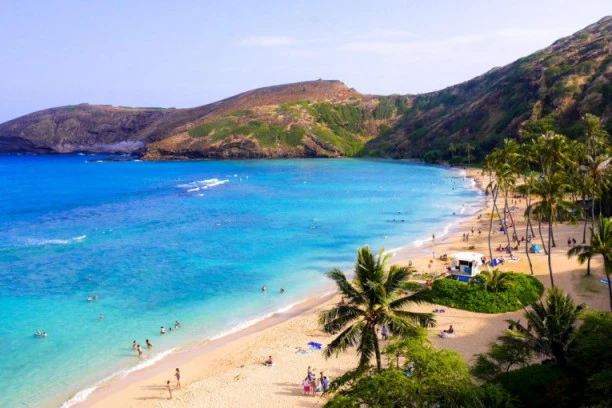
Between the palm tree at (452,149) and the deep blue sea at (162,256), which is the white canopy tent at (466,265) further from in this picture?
the palm tree at (452,149)

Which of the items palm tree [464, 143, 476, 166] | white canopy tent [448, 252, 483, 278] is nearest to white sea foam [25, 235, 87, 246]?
white canopy tent [448, 252, 483, 278]

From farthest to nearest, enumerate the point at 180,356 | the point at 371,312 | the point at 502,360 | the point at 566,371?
the point at 180,356
the point at 502,360
the point at 566,371
the point at 371,312

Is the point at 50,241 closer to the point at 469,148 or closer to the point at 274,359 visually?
the point at 274,359

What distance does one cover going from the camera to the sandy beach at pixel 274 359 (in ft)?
79.4

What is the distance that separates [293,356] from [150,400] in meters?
8.75

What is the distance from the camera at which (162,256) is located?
53.1m

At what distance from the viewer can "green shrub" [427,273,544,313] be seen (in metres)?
31.8

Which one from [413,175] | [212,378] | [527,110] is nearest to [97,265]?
[212,378]

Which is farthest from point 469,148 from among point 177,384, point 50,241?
point 177,384

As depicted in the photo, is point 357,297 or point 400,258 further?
point 400,258

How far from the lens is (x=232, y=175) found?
147250 mm

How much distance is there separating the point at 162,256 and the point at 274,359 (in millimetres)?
29512

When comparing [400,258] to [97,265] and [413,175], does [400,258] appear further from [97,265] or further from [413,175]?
[413,175]

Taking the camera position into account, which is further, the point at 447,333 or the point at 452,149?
the point at 452,149
